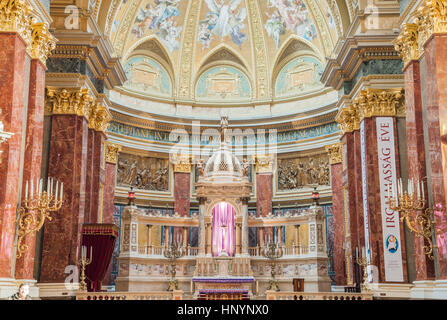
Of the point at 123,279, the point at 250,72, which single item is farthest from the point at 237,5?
the point at 123,279

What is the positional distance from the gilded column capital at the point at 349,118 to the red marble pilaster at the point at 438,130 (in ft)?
24.9

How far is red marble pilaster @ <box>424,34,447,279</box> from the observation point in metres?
11.5

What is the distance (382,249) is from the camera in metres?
16.9

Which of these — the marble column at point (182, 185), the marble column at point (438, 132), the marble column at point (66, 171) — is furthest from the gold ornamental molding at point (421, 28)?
the marble column at point (182, 185)

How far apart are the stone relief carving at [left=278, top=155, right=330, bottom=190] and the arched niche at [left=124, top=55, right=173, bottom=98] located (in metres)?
7.98

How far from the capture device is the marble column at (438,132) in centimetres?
1150

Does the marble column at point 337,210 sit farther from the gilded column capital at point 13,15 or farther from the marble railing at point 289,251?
the gilded column capital at point 13,15

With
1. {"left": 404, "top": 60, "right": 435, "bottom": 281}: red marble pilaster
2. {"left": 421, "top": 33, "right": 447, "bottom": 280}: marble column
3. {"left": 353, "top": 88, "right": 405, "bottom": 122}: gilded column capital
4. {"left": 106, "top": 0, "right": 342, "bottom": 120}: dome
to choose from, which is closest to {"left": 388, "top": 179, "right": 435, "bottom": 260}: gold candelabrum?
{"left": 421, "top": 33, "right": 447, "bottom": 280}: marble column

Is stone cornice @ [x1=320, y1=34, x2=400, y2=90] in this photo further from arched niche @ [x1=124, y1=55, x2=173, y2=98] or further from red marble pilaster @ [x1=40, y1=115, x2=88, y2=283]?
arched niche @ [x1=124, y1=55, x2=173, y2=98]

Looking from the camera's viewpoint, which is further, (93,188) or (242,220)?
(242,220)

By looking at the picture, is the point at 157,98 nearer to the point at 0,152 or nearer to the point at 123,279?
the point at 123,279

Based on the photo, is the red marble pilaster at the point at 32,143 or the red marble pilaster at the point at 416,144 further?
the red marble pilaster at the point at 416,144

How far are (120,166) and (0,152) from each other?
17444 millimetres

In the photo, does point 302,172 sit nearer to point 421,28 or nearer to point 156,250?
point 156,250
